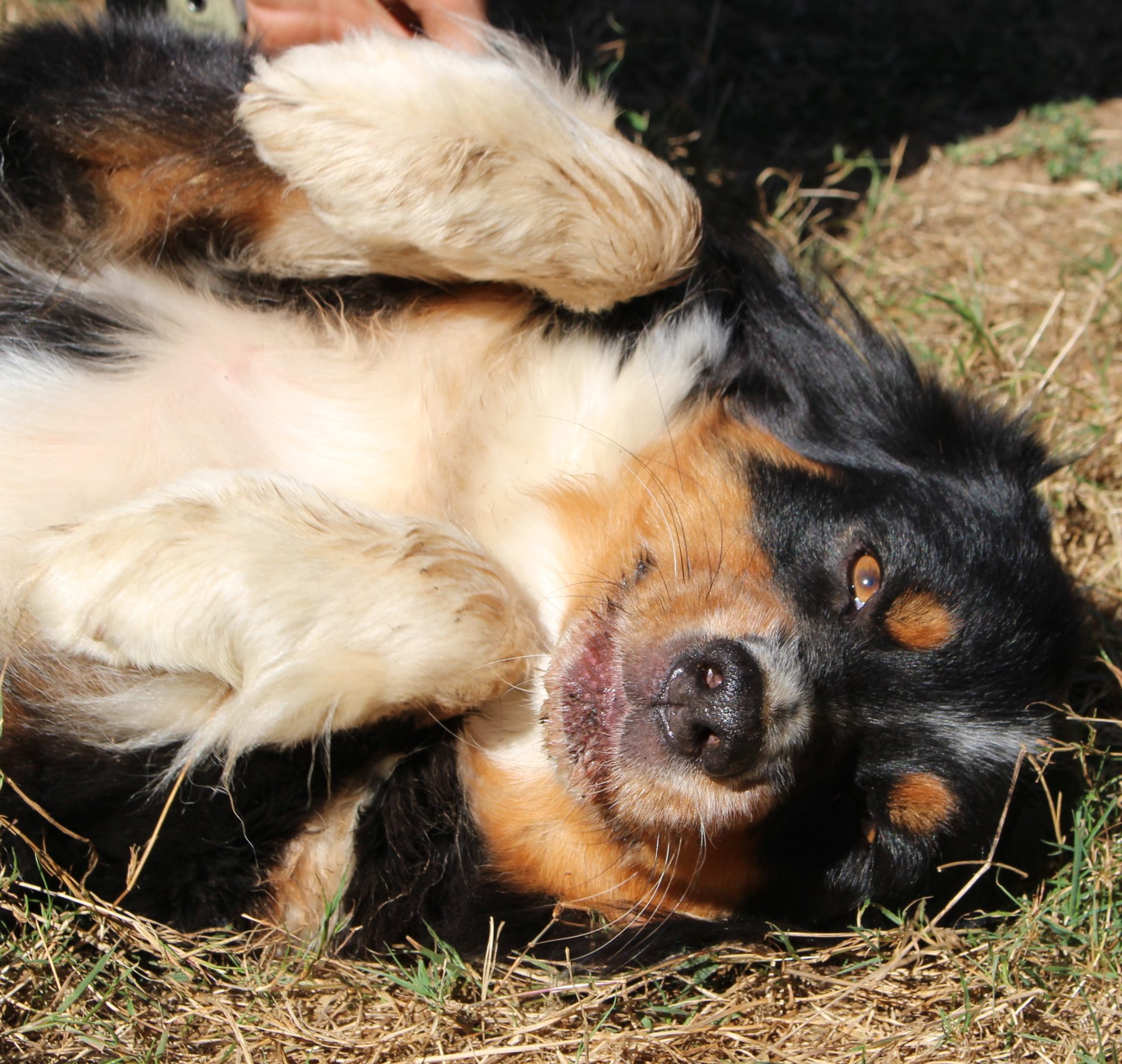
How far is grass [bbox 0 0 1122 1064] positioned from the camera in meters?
2.49

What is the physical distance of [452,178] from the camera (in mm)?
2617

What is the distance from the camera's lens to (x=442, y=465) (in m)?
2.74

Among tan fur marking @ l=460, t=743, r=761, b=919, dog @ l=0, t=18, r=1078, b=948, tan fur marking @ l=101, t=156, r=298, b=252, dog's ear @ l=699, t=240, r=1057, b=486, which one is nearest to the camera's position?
dog @ l=0, t=18, r=1078, b=948

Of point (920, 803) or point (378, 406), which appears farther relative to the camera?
point (378, 406)

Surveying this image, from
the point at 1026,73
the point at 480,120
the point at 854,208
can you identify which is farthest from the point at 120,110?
the point at 1026,73

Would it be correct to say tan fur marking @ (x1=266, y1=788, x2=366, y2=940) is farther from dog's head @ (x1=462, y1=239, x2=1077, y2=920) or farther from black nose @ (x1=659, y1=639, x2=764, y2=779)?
black nose @ (x1=659, y1=639, x2=764, y2=779)

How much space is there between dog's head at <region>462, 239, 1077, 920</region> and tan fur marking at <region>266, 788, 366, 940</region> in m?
0.35

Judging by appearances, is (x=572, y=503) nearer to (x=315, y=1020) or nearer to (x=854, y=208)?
(x=315, y=1020)

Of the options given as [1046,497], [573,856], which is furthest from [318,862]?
[1046,497]

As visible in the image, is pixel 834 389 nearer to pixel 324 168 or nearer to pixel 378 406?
pixel 378 406

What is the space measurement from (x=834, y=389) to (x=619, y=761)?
1.22 meters

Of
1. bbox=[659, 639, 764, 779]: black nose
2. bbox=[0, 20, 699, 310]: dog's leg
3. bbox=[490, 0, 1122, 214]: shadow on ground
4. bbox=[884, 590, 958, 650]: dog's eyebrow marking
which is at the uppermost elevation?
bbox=[490, 0, 1122, 214]: shadow on ground

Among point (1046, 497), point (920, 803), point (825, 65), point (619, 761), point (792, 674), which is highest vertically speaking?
point (825, 65)

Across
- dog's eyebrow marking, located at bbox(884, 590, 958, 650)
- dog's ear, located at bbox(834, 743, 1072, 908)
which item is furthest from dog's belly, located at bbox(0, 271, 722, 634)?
dog's ear, located at bbox(834, 743, 1072, 908)
